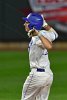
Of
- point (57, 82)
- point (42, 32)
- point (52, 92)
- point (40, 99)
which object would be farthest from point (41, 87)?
point (57, 82)

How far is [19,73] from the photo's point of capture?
16281 mm

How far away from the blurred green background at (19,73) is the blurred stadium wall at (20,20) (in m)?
0.95

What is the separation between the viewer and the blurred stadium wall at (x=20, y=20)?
22.5m

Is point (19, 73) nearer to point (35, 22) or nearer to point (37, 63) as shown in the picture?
point (37, 63)

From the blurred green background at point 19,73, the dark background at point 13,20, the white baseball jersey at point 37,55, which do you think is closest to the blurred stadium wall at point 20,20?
the dark background at point 13,20

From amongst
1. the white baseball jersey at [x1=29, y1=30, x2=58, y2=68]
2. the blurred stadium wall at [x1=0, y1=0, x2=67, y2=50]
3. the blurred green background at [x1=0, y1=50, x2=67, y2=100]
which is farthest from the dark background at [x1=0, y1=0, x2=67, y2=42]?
the white baseball jersey at [x1=29, y1=30, x2=58, y2=68]

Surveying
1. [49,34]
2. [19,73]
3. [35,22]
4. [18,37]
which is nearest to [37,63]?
[49,34]

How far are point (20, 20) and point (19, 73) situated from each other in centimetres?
649

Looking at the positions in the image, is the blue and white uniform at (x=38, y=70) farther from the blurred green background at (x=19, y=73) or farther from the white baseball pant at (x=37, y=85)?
the blurred green background at (x=19, y=73)

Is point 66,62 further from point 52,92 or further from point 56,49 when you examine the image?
point 52,92

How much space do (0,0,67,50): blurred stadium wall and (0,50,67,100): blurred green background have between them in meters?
0.95

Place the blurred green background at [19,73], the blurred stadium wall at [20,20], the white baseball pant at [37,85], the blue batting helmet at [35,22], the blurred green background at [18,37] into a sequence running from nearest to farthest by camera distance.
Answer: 1. the blue batting helmet at [35,22]
2. the white baseball pant at [37,85]
3. the blurred green background at [19,73]
4. the blurred green background at [18,37]
5. the blurred stadium wall at [20,20]

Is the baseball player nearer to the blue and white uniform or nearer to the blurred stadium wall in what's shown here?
the blue and white uniform

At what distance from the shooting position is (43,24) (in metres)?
8.78
